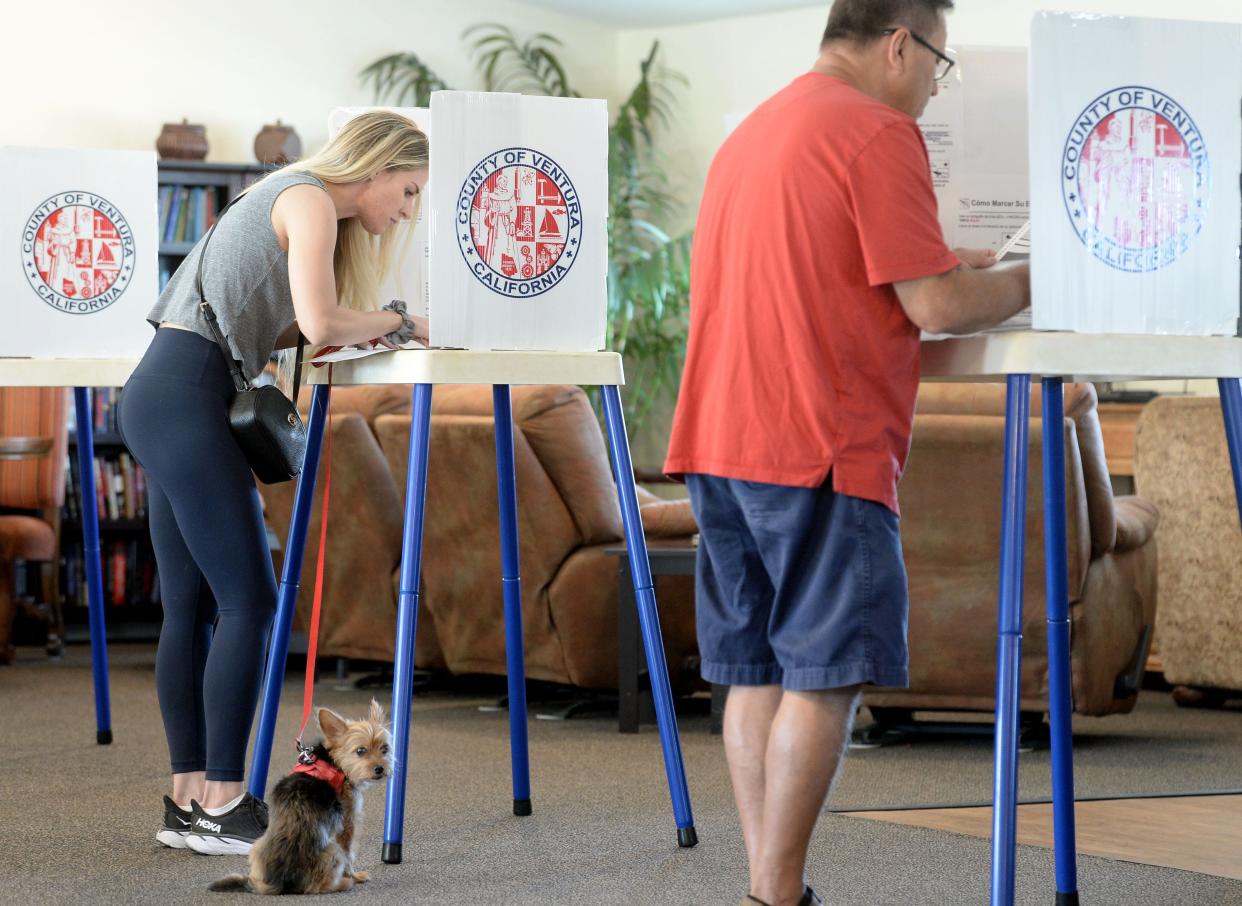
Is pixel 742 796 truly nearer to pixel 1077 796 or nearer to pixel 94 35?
pixel 1077 796

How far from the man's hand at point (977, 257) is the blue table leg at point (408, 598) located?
2.71 feet

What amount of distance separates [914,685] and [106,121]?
4.72m

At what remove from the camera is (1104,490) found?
3.64m

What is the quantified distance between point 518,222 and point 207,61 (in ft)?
16.8

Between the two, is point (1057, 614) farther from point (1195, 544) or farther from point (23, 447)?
point (23, 447)

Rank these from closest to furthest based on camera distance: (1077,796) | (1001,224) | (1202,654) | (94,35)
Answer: (1001,224) → (1077,796) → (1202,654) → (94,35)

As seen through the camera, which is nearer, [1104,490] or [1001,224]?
[1001,224]

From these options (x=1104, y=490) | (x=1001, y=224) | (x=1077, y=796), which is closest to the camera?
(x=1001, y=224)

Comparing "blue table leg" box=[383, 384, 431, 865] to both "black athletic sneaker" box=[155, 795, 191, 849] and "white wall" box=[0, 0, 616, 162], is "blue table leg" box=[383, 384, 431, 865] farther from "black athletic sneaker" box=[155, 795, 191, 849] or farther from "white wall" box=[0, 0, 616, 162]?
"white wall" box=[0, 0, 616, 162]

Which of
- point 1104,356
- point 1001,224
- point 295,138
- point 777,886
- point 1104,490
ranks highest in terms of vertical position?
point 295,138

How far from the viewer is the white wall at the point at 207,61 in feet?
22.4

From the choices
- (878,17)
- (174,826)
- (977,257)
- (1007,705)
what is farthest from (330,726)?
(878,17)

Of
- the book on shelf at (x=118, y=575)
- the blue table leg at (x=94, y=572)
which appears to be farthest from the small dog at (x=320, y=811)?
the book on shelf at (x=118, y=575)

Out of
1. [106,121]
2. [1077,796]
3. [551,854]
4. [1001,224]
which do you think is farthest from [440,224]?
[106,121]
